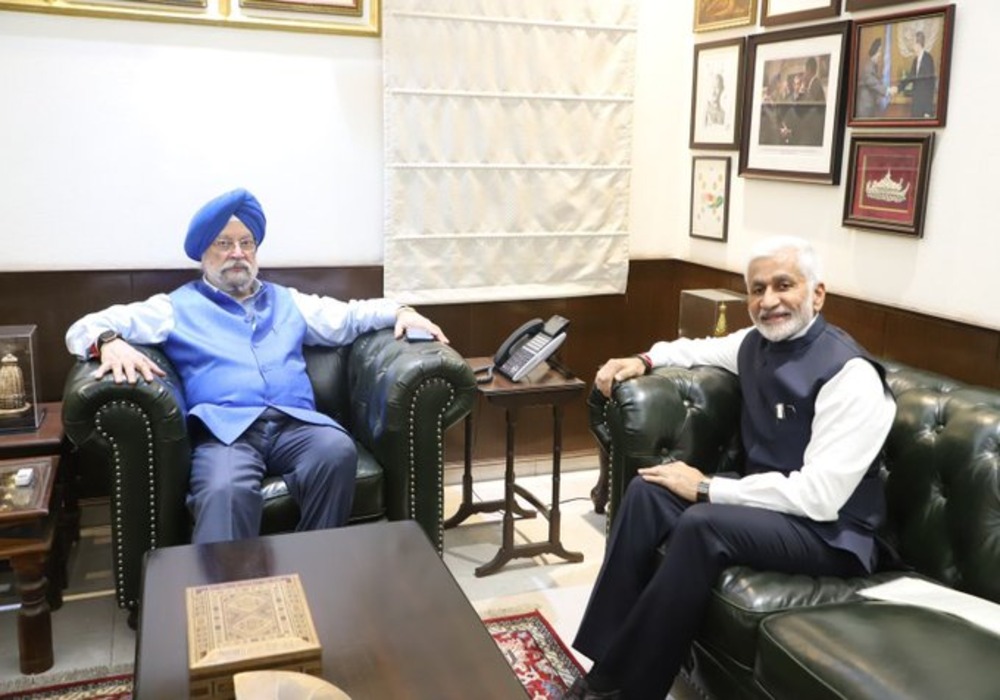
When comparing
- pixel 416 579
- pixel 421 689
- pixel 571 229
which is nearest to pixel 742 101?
pixel 571 229

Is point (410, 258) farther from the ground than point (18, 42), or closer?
closer

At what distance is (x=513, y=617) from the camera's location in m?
2.74

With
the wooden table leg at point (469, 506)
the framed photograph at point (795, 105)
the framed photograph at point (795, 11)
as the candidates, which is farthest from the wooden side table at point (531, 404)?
the framed photograph at point (795, 11)

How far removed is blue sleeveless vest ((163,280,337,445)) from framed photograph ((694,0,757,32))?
2.10m

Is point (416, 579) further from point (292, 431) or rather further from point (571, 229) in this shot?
point (571, 229)

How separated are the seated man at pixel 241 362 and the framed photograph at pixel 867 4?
1.76 metres

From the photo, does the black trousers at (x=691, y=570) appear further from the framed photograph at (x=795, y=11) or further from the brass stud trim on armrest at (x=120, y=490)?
the framed photograph at (x=795, y=11)

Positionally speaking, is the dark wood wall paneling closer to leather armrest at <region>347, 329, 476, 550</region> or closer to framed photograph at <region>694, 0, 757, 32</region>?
leather armrest at <region>347, 329, 476, 550</region>

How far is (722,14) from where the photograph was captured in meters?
→ 3.57

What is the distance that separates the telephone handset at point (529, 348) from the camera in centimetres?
302

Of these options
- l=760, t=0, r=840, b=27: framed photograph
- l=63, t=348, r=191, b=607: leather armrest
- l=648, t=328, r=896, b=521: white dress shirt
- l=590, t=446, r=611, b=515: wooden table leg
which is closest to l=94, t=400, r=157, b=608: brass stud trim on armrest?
l=63, t=348, r=191, b=607: leather armrest

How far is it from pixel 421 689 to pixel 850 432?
116 cm

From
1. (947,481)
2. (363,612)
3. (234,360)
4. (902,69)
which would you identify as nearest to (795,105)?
(902,69)

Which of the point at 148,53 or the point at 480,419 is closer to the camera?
the point at 148,53
